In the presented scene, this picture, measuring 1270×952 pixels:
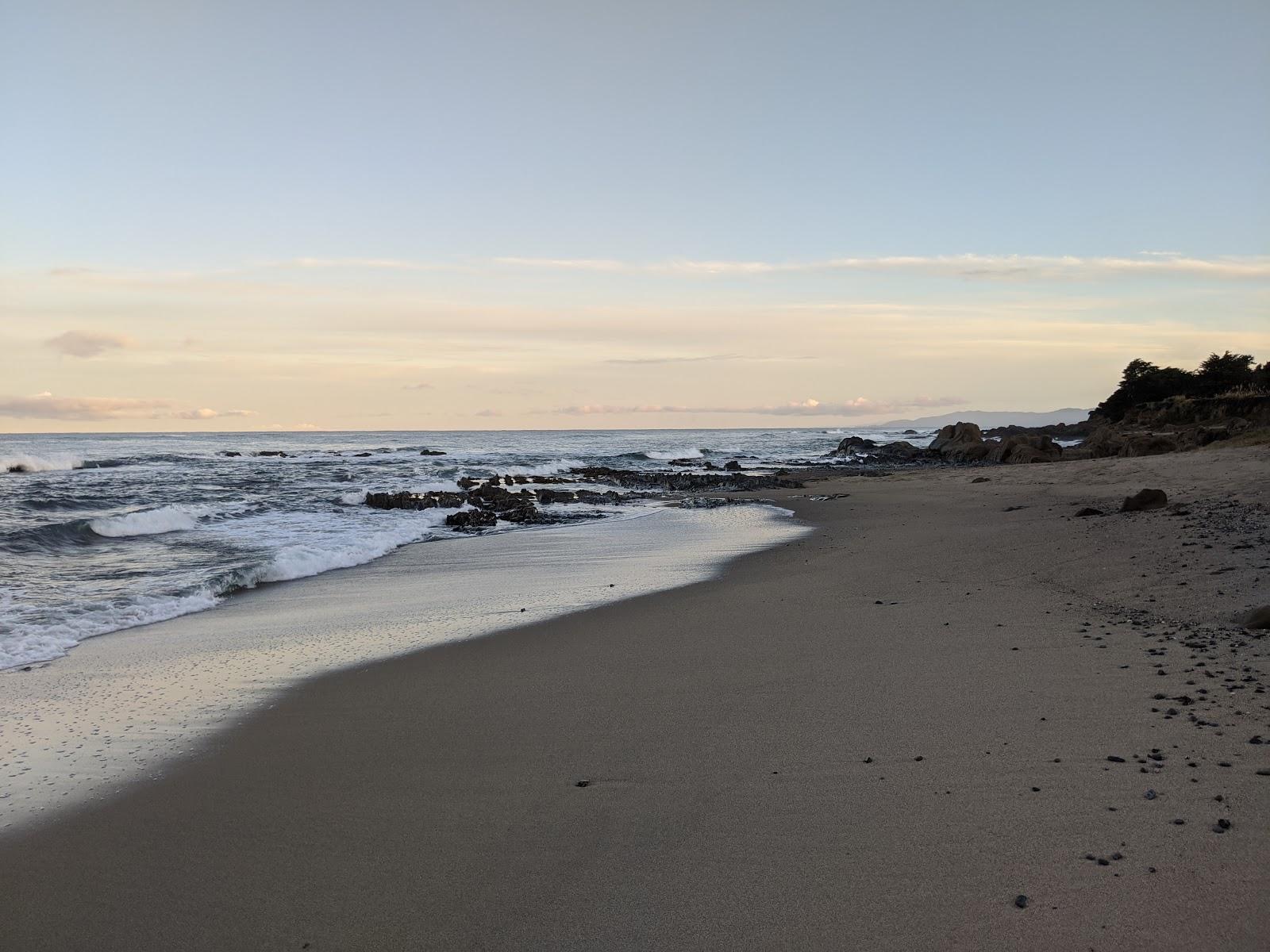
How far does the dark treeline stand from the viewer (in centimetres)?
4217

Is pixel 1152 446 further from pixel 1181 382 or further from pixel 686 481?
pixel 1181 382

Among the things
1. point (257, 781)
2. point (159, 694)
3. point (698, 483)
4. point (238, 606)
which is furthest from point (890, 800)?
point (698, 483)

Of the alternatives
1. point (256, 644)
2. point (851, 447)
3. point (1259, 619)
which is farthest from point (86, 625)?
point (851, 447)

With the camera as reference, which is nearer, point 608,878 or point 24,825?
point 608,878

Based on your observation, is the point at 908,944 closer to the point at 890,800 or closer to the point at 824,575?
the point at 890,800

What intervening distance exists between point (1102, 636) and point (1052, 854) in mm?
3569

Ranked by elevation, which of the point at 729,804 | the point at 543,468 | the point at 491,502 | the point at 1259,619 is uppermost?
the point at 1259,619

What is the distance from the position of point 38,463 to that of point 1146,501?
48.4 metres

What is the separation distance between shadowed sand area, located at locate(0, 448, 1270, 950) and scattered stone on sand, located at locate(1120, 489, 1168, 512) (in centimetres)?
524

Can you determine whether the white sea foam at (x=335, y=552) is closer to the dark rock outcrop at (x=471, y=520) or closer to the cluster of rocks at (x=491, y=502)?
the dark rock outcrop at (x=471, y=520)

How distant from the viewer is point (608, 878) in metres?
3.26

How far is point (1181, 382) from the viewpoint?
4556 cm

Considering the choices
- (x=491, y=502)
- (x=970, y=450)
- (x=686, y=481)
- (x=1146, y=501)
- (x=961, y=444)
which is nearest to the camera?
(x=1146, y=501)

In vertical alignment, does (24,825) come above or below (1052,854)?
below
